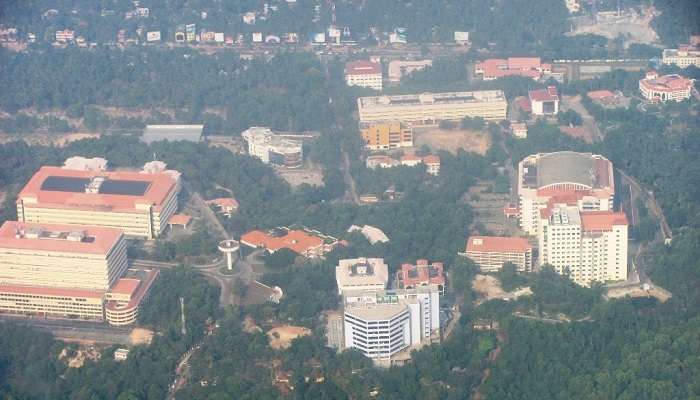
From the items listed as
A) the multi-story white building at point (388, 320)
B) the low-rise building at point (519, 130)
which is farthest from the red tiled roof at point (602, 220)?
the low-rise building at point (519, 130)

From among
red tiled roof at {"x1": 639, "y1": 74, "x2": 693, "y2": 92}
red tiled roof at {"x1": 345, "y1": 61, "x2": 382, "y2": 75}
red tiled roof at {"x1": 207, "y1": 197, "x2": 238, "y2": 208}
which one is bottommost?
red tiled roof at {"x1": 207, "y1": 197, "x2": 238, "y2": 208}

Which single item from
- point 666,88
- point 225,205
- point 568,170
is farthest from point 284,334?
point 666,88

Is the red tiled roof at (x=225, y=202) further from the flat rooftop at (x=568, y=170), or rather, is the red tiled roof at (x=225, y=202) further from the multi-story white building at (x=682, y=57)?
the multi-story white building at (x=682, y=57)

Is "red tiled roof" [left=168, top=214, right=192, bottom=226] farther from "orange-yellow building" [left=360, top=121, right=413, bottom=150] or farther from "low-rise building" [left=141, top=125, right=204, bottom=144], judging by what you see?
"orange-yellow building" [left=360, top=121, right=413, bottom=150]

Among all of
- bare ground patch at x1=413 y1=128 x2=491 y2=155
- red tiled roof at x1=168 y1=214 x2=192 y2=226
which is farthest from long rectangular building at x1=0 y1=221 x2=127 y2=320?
bare ground patch at x1=413 y1=128 x2=491 y2=155

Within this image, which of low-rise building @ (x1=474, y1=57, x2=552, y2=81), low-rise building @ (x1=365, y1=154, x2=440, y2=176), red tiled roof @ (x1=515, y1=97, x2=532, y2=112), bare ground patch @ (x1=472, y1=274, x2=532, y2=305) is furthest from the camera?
low-rise building @ (x1=474, y1=57, x2=552, y2=81)

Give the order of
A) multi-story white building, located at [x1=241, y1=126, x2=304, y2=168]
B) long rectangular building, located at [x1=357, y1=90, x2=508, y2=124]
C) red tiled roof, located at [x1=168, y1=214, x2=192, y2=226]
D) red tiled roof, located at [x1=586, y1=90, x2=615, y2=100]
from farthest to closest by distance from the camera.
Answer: red tiled roof, located at [x1=586, y1=90, x2=615, y2=100] → long rectangular building, located at [x1=357, y1=90, x2=508, y2=124] → multi-story white building, located at [x1=241, y1=126, x2=304, y2=168] → red tiled roof, located at [x1=168, y1=214, x2=192, y2=226]
